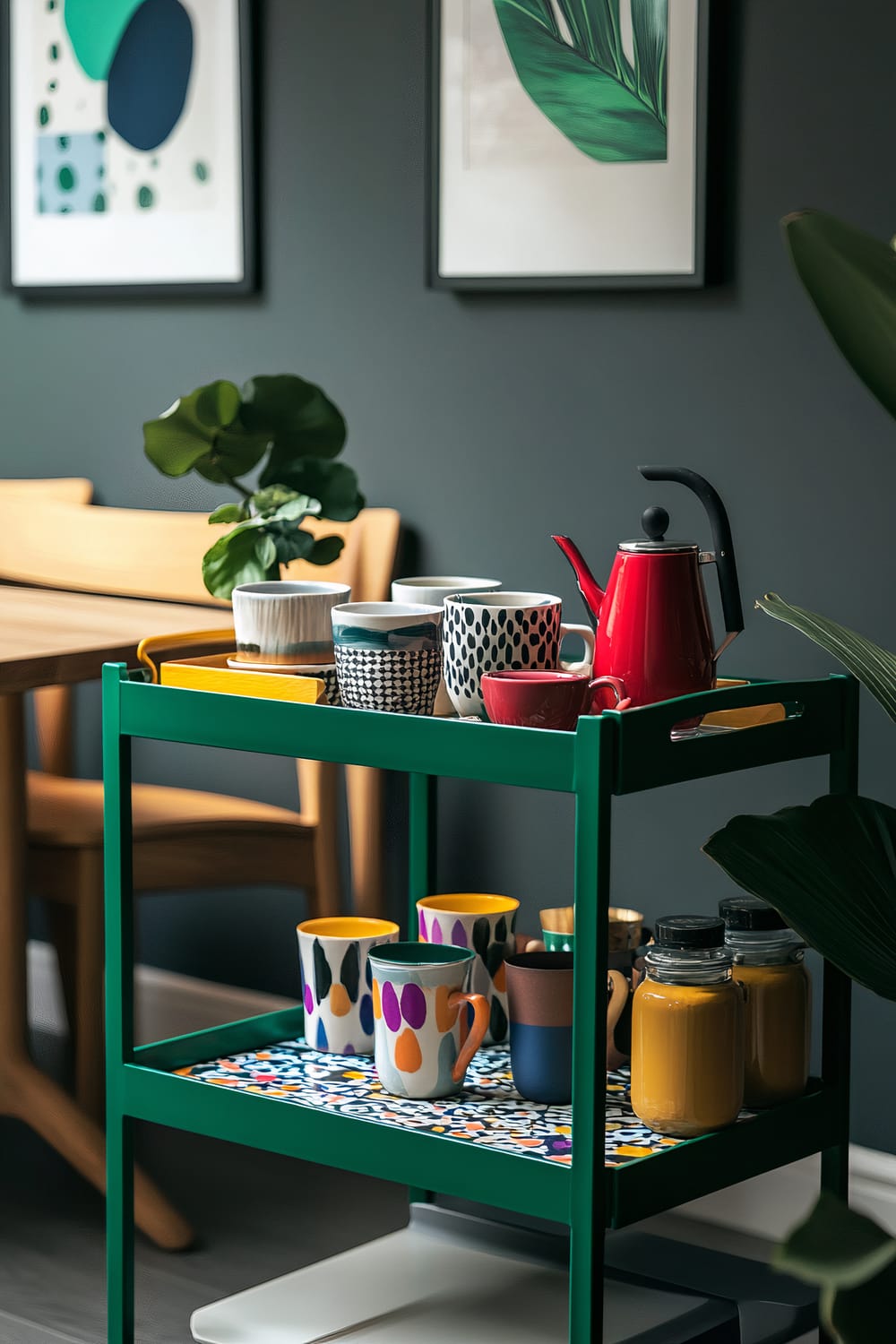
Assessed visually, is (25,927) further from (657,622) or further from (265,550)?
(657,622)

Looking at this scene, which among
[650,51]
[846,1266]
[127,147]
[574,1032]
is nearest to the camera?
[846,1266]

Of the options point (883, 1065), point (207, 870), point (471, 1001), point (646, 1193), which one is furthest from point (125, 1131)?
point (883, 1065)

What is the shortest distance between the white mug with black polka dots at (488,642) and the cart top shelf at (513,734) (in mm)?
74

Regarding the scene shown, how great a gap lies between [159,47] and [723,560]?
1.54 meters

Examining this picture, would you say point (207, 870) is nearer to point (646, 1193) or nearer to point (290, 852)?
point (290, 852)

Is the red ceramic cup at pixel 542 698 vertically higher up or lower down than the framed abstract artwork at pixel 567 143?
lower down

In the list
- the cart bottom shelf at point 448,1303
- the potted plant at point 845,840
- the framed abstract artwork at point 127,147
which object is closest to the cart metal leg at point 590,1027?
the potted plant at point 845,840

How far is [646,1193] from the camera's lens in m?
1.38

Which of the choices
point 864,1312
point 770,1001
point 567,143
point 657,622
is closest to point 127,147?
point 567,143

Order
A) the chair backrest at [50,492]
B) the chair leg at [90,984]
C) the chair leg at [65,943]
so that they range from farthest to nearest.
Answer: the chair backrest at [50,492], the chair leg at [65,943], the chair leg at [90,984]

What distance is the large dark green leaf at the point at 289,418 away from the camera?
1844mm

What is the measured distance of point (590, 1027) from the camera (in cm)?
132

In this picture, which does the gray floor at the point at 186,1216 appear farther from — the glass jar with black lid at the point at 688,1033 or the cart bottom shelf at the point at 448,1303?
the glass jar with black lid at the point at 688,1033

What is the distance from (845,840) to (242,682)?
1.81 feet
